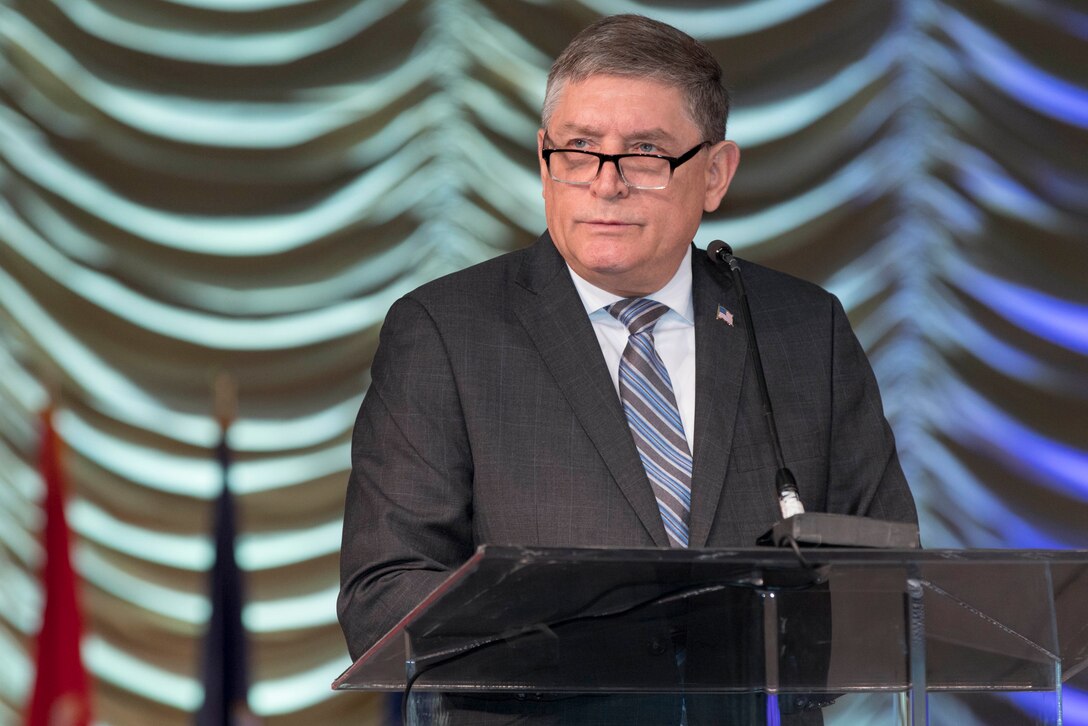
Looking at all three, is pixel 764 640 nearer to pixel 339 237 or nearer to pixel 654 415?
pixel 654 415

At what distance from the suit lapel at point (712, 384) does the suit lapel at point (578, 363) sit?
0.08 m

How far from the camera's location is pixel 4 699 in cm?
353

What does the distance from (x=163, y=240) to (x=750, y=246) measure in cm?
150

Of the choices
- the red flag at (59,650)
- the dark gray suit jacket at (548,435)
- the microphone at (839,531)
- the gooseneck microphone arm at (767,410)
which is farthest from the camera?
the red flag at (59,650)

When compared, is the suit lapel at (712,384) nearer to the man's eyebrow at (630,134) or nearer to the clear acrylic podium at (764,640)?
the man's eyebrow at (630,134)

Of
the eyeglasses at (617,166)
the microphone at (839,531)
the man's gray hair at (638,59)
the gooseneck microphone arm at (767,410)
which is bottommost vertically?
the microphone at (839,531)

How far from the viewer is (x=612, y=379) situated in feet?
7.72

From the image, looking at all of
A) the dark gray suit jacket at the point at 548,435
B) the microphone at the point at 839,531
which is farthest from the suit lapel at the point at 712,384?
the microphone at the point at 839,531

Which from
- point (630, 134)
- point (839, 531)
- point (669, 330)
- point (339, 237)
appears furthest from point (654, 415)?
point (339, 237)

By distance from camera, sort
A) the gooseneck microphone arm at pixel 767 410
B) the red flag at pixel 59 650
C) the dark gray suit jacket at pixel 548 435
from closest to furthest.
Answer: the gooseneck microphone arm at pixel 767 410, the dark gray suit jacket at pixel 548 435, the red flag at pixel 59 650

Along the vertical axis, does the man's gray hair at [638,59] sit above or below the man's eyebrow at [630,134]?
above

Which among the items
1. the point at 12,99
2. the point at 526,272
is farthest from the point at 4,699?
the point at 526,272

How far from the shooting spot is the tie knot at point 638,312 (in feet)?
8.03

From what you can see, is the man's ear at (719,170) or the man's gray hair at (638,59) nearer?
the man's gray hair at (638,59)
